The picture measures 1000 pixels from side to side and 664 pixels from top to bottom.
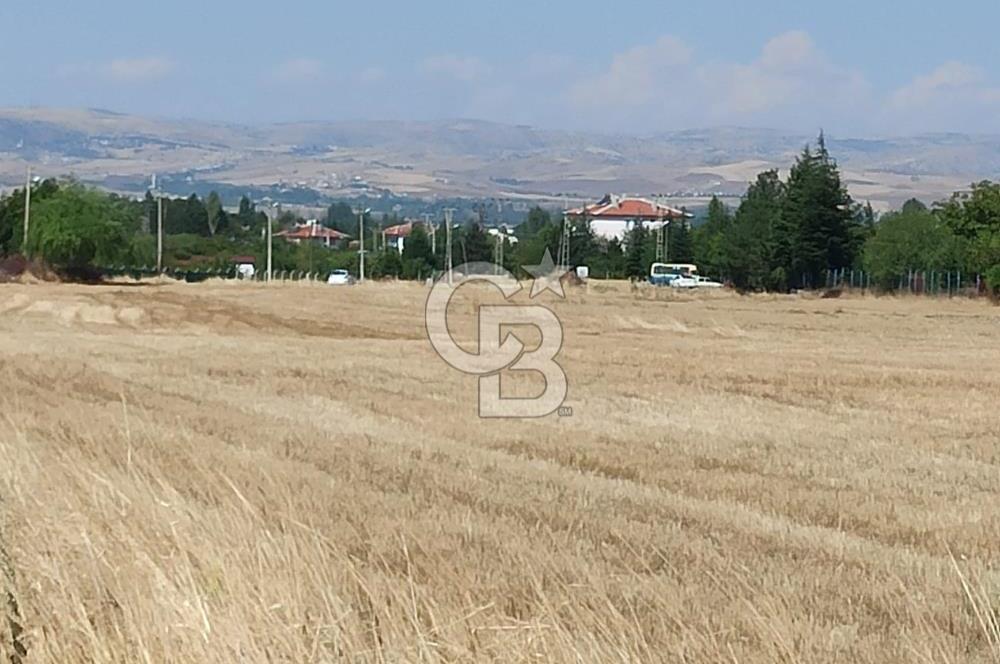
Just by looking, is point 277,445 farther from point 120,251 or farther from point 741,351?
point 120,251

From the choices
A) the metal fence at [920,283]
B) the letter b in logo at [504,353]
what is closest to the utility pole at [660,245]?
the metal fence at [920,283]

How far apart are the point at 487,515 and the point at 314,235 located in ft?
459

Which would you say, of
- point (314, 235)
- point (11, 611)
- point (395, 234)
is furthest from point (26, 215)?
point (395, 234)

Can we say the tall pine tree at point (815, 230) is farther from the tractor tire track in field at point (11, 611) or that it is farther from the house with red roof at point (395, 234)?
the tractor tire track in field at point (11, 611)

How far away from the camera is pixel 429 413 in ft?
59.2

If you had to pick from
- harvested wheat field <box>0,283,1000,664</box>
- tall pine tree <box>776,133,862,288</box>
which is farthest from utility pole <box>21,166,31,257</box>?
harvested wheat field <box>0,283,1000,664</box>

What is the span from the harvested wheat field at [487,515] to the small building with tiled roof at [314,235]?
4460 inches

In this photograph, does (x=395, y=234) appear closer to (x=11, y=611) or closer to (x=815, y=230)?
(x=815, y=230)

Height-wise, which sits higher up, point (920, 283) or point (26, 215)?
point (26, 215)

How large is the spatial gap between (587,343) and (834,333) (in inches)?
405

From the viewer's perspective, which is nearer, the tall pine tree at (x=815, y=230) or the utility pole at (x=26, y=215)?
the utility pole at (x=26, y=215)

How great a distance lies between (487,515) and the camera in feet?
33.7

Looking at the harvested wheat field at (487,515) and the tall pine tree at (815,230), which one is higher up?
the tall pine tree at (815,230)

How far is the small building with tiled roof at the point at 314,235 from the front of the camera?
139350mm
